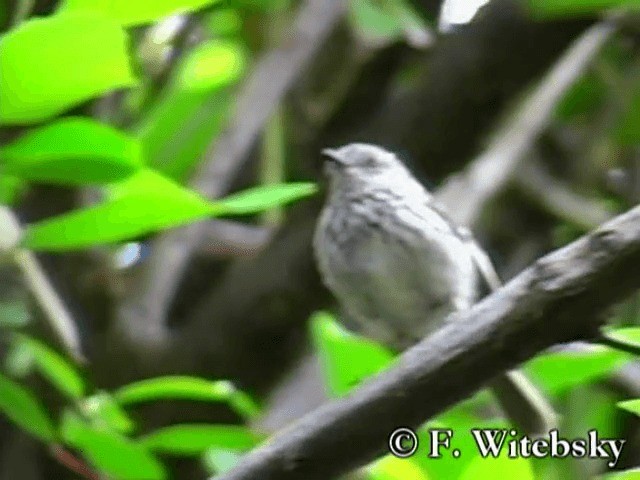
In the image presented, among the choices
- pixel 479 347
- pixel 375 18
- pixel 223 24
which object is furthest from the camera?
pixel 223 24

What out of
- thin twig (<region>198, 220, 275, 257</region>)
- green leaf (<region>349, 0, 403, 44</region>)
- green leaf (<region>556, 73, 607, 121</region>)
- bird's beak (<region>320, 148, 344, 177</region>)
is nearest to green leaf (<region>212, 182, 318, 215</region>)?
bird's beak (<region>320, 148, 344, 177</region>)

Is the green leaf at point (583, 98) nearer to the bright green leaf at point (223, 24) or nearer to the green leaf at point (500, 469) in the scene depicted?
the bright green leaf at point (223, 24)

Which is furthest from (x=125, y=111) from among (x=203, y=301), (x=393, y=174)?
(x=393, y=174)

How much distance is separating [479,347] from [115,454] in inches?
10.6

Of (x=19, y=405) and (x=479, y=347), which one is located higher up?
(x=19, y=405)

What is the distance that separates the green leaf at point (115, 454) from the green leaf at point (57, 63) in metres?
0.16

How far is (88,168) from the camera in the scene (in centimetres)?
47

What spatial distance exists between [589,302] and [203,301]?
0.71 metres

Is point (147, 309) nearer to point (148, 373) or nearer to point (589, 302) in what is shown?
point (148, 373)

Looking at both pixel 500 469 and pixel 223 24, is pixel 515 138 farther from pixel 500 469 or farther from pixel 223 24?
pixel 500 469

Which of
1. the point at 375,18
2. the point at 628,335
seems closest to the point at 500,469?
the point at 628,335

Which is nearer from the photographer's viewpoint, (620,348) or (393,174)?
(620,348)

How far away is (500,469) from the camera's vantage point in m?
0.39

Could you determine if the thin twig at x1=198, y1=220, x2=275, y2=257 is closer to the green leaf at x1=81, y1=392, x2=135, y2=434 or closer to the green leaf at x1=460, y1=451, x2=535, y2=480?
the green leaf at x1=81, y1=392, x2=135, y2=434
